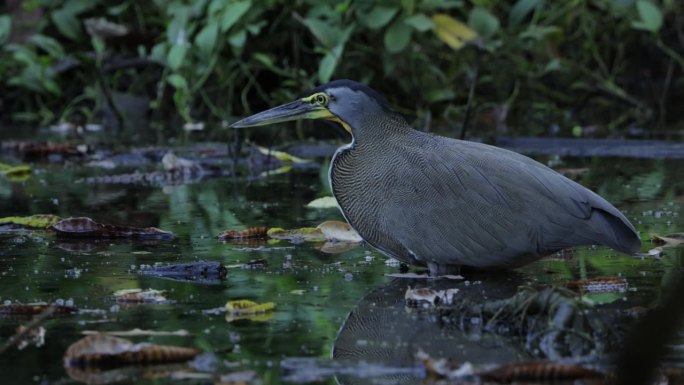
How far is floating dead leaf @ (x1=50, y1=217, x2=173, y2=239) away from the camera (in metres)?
6.43

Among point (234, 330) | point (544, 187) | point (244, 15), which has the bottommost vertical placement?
point (234, 330)

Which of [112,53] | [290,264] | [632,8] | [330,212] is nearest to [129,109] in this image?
[112,53]

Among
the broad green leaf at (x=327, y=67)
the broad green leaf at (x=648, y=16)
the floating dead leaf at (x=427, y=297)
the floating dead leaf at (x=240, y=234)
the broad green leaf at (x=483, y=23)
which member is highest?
the broad green leaf at (x=648, y=16)

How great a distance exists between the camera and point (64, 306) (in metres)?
4.60

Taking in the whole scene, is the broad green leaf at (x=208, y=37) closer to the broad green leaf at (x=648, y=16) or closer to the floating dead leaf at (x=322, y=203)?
the broad green leaf at (x=648, y=16)

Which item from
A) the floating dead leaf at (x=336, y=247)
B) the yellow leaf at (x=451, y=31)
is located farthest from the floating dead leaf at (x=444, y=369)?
the yellow leaf at (x=451, y=31)

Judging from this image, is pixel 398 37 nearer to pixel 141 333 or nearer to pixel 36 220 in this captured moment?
pixel 36 220

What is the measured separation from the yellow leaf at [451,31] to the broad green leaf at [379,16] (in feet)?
1.35

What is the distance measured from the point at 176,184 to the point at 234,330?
476 cm

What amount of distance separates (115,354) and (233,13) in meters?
8.28

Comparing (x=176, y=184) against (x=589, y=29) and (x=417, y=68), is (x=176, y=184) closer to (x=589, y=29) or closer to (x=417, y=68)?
(x=417, y=68)

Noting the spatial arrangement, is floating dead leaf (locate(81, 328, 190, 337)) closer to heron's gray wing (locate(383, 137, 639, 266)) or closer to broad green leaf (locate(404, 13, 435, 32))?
heron's gray wing (locate(383, 137, 639, 266))

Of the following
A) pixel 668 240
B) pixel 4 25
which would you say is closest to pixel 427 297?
pixel 668 240

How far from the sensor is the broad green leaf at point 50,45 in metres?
13.5
